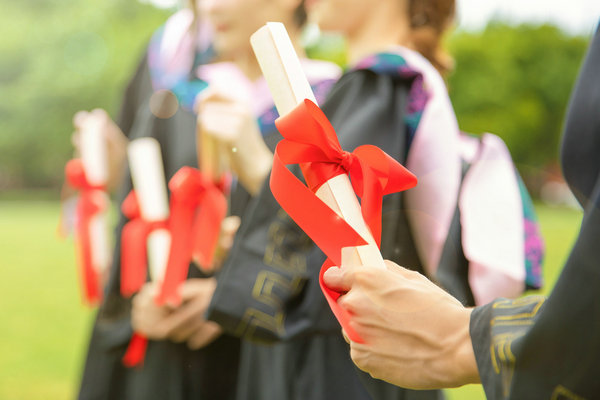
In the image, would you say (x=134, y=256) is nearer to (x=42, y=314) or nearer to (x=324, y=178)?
(x=324, y=178)

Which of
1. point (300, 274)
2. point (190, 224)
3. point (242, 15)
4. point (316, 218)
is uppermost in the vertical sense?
point (316, 218)

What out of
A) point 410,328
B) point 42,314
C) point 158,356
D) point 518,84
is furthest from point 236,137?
point 518,84

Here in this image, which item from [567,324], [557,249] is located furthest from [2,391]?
[557,249]

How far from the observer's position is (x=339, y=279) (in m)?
0.37

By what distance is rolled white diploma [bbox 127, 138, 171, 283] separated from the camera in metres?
0.92

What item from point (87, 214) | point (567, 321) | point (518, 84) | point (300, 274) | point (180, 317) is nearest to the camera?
point (567, 321)

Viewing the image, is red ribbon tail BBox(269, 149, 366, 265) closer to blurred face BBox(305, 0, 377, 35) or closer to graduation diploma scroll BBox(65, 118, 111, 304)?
blurred face BBox(305, 0, 377, 35)

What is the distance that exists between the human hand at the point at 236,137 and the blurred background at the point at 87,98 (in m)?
4.13

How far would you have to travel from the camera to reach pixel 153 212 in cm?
95

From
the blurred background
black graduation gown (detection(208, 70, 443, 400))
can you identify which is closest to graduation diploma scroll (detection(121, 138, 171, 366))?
black graduation gown (detection(208, 70, 443, 400))

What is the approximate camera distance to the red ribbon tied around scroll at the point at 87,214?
47.6 inches

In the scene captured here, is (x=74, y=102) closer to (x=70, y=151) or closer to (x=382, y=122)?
(x=70, y=151)

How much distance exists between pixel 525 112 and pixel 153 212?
490 inches

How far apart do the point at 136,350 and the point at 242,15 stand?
506mm
